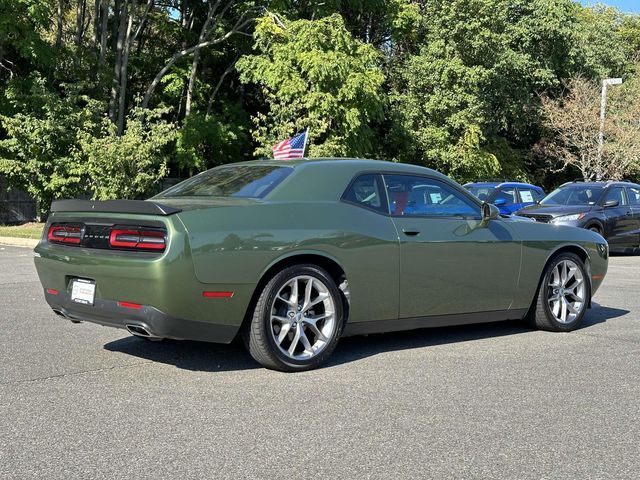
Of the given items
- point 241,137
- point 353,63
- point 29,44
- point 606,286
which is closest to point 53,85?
point 29,44

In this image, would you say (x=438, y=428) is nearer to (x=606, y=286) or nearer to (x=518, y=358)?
(x=518, y=358)

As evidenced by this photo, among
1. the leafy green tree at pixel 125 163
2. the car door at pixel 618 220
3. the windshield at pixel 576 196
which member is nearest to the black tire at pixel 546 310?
the car door at pixel 618 220

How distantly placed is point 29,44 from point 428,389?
2277 centimetres

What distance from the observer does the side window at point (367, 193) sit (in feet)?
19.3

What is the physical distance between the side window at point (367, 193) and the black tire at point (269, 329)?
71 cm

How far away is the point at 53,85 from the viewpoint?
28047 mm

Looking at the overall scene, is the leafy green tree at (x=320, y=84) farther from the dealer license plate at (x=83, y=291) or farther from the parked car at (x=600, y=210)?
the dealer license plate at (x=83, y=291)

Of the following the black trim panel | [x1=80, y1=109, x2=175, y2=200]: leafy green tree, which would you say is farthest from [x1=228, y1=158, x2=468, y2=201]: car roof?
[x1=80, y1=109, x2=175, y2=200]: leafy green tree

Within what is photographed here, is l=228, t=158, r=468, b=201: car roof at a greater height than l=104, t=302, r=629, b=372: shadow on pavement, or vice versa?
l=228, t=158, r=468, b=201: car roof

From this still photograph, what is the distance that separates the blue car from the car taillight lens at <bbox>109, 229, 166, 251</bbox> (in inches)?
602

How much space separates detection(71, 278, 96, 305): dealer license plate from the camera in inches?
206

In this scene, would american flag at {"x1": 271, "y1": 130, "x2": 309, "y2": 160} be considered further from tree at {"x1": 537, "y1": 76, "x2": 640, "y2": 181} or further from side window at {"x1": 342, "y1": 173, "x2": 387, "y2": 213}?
tree at {"x1": 537, "y1": 76, "x2": 640, "y2": 181}

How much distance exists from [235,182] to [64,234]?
1336 millimetres

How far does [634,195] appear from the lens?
59.3 feet
